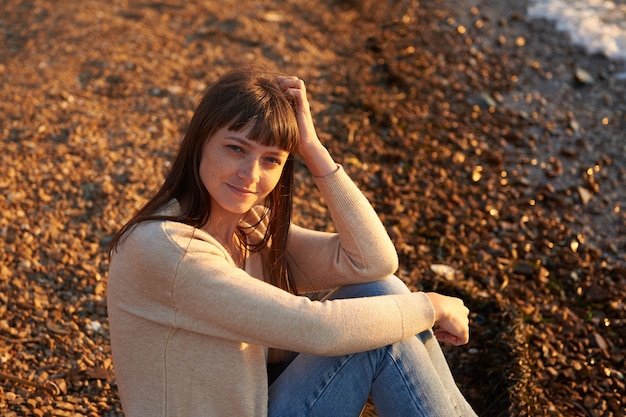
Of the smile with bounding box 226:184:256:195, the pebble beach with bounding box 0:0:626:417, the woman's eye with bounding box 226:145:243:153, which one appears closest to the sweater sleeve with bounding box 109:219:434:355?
the smile with bounding box 226:184:256:195

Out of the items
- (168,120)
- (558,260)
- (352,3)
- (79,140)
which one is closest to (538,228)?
A: (558,260)

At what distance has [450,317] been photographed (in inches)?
118

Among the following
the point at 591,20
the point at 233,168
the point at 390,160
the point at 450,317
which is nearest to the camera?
the point at 233,168

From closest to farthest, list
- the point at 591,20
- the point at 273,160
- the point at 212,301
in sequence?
the point at 212,301 → the point at 273,160 → the point at 591,20

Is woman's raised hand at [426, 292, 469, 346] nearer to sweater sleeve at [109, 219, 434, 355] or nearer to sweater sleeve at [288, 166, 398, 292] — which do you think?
sweater sleeve at [288, 166, 398, 292]

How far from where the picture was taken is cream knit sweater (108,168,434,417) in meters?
2.44

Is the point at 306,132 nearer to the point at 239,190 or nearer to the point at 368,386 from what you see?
the point at 239,190

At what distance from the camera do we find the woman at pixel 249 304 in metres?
2.46

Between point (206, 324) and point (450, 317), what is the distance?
1.06m

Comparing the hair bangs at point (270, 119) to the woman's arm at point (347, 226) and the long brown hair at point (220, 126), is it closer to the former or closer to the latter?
the long brown hair at point (220, 126)

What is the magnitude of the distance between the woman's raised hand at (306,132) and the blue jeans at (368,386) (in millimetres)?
764

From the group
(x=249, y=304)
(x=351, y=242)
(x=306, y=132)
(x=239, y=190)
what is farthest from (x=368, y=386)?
(x=306, y=132)

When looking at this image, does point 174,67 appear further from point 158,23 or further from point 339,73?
point 339,73

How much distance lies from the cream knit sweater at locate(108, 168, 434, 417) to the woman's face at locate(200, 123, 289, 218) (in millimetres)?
170
